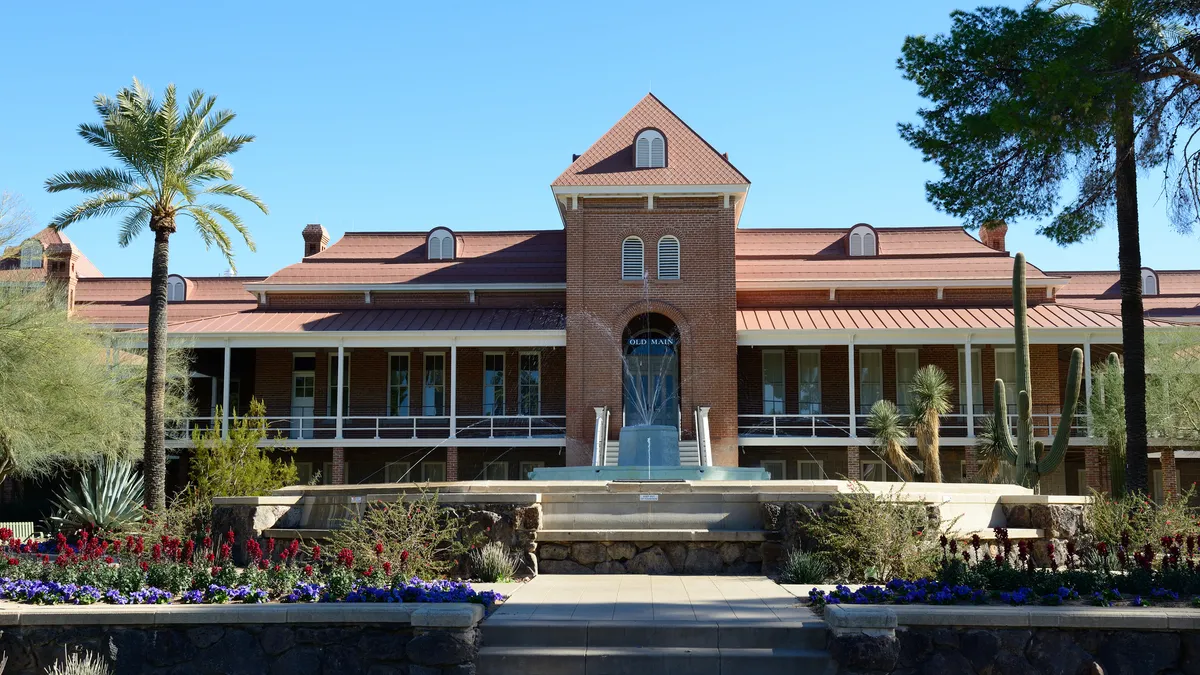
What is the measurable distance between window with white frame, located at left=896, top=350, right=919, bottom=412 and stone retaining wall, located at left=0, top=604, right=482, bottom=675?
24479 millimetres

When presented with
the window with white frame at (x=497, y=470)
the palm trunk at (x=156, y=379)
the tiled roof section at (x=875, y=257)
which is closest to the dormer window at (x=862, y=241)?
the tiled roof section at (x=875, y=257)

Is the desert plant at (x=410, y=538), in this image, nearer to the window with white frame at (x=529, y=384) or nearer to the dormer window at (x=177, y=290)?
the window with white frame at (x=529, y=384)

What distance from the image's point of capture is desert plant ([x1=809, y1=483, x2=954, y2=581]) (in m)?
11.9

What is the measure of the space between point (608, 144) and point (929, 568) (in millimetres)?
21597

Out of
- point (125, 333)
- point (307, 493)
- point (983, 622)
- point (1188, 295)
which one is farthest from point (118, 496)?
point (1188, 295)

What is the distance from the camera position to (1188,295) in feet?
130

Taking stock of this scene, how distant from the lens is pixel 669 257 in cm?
3072

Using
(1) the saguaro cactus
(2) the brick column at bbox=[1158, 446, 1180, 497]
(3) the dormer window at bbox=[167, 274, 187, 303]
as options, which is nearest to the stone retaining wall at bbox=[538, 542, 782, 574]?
(1) the saguaro cactus

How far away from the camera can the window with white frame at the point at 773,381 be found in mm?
31828

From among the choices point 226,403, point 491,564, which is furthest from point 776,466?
point 491,564

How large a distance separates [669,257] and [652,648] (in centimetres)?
2205

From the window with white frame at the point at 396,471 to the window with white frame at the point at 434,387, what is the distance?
5.31ft

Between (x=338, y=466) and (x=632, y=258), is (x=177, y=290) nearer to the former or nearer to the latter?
(x=338, y=466)

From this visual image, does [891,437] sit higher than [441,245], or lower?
lower
